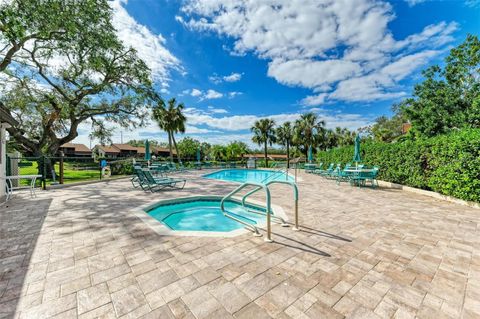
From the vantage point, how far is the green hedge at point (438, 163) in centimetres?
622

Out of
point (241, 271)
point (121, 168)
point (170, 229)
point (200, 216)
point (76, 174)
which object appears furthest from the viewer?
point (76, 174)

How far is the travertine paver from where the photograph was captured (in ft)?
6.33

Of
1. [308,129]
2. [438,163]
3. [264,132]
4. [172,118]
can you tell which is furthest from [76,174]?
[308,129]

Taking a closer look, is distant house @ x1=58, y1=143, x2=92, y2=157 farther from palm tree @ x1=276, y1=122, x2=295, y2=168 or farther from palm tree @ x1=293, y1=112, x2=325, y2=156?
palm tree @ x1=293, y1=112, x2=325, y2=156

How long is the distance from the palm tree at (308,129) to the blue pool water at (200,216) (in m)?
26.6

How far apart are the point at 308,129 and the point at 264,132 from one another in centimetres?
700

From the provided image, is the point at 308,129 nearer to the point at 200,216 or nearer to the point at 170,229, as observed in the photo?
the point at 200,216

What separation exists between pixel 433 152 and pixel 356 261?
25.5 ft

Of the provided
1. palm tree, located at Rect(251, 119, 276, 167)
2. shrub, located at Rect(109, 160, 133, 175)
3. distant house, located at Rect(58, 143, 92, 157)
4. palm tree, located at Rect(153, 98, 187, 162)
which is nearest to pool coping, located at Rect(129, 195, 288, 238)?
shrub, located at Rect(109, 160, 133, 175)

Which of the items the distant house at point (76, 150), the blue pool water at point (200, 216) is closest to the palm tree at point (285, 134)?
the blue pool water at point (200, 216)

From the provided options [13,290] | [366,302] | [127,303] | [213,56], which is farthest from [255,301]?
[213,56]

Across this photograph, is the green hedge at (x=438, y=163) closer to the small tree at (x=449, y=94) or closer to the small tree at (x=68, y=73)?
the small tree at (x=449, y=94)

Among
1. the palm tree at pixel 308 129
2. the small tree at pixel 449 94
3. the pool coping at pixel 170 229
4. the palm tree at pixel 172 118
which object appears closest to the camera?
the pool coping at pixel 170 229

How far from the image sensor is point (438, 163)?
7488 millimetres
